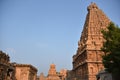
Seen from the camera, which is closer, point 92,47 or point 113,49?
point 113,49

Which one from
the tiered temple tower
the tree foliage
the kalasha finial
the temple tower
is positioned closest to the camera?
the tree foliage

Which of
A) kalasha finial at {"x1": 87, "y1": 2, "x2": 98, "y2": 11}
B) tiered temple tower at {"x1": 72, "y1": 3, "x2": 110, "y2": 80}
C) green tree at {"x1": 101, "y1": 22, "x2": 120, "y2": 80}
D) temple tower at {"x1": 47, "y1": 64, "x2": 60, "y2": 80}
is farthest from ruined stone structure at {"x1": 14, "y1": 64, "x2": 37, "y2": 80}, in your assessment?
temple tower at {"x1": 47, "y1": 64, "x2": 60, "y2": 80}

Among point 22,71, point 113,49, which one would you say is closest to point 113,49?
point 113,49

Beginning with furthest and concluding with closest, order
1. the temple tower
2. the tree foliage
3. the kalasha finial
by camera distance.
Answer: the temple tower, the kalasha finial, the tree foliage

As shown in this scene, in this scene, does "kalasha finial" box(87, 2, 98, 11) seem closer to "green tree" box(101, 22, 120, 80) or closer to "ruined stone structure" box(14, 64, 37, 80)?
"ruined stone structure" box(14, 64, 37, 80)

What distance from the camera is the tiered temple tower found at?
46.2m

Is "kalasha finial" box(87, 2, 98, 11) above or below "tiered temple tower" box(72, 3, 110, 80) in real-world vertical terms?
above

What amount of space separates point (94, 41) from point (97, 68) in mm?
7570

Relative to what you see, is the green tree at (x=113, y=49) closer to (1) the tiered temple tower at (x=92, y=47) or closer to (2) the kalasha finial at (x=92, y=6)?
(1) the tiered temple tower at (x=92, y=47)

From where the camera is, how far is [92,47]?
4859 cm

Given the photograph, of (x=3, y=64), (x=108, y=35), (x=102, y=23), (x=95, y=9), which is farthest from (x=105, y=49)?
(x=95, y=9)

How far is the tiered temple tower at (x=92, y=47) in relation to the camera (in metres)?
46.2

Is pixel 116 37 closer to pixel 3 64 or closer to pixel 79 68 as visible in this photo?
pixel 3 64

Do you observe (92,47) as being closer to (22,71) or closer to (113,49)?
(22,71)
